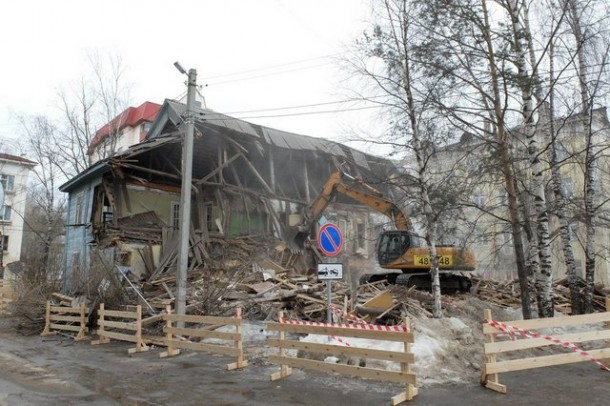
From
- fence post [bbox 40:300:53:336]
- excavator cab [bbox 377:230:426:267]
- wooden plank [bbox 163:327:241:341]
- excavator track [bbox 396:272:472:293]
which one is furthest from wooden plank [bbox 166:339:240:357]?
excavator track [bbox 396:272:472:293]

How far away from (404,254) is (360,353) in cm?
976

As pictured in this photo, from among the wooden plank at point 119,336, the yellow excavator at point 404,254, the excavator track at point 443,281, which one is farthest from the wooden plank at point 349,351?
the excavator track at point 443,281

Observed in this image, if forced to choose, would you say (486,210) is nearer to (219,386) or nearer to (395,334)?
(395,334)

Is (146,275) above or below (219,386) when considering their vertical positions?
above

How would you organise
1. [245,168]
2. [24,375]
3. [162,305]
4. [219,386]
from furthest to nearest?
[245,168] → [162,305] → [24,375] → [219,386]

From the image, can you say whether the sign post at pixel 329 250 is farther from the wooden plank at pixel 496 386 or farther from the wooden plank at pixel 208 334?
the wooden plank at pixel 496 386

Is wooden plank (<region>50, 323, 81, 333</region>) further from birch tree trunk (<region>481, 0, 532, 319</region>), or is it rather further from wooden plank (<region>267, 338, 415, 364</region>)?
birch tree trunk (<region>481, 0, 532, 319</region>)

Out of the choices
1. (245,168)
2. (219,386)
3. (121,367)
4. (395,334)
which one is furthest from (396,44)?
(245,168)

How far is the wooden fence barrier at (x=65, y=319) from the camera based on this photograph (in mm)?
13625

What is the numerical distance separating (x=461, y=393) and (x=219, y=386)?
3.86 metres

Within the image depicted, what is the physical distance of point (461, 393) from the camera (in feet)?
22.0

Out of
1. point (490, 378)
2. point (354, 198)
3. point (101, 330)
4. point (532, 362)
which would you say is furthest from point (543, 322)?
point (354, 198)

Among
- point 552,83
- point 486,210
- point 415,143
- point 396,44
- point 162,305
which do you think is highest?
point 396,44

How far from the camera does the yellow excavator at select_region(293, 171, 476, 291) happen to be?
15844mm
